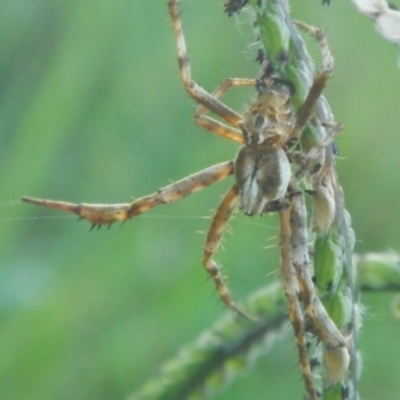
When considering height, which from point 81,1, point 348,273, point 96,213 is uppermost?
point 348,273

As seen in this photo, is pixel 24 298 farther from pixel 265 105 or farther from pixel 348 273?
pixel 348 273

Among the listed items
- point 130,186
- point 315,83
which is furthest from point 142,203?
point 130,186

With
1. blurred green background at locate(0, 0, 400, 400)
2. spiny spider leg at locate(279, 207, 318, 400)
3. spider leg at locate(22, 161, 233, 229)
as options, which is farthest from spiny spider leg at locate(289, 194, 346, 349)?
blurred green background at locate(0, 0, 400, 400)

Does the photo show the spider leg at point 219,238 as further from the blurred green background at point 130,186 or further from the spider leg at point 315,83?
the blurred green background at point 130,186

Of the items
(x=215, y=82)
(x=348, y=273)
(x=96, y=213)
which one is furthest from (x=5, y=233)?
(x=348, y=273)

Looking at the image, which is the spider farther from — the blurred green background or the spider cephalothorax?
the blurred green background

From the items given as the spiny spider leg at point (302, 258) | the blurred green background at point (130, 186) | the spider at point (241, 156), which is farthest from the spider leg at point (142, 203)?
the blurred green background at point (130, 186)
